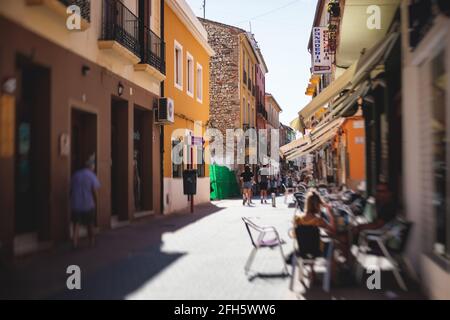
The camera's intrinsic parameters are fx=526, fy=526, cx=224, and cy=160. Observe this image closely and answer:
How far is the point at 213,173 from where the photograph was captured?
2947cm

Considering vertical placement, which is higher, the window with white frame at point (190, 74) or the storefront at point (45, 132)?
the window with white frame at point (190, 74)

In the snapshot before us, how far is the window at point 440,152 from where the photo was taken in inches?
238

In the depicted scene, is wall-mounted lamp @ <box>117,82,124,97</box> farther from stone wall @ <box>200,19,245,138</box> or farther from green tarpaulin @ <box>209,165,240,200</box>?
stone wall @ <box>200,19,245,138</box>

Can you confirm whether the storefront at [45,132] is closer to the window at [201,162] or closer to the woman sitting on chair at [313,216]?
the woman sitting on chair at [313,216]

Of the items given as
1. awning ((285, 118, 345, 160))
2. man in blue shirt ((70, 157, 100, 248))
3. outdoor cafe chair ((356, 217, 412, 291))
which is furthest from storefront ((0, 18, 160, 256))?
awning ((285, 118, 345, 160))

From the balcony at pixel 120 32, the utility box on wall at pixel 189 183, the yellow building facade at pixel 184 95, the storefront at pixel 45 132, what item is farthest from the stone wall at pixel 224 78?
the storefront at pixel 45 132

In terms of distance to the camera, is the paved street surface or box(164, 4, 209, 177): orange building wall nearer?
the paved street surface

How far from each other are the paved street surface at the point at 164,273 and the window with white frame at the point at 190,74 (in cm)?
1159

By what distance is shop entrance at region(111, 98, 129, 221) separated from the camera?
14453 mm

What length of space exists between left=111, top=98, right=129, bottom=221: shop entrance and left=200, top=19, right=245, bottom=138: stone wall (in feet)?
67.5

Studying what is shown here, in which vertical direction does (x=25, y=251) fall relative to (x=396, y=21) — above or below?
below
